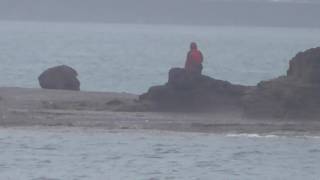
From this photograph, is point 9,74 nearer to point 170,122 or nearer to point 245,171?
point 170,122

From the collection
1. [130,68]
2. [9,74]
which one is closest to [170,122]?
[9,74]

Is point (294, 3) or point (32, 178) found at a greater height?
point (294, 3)

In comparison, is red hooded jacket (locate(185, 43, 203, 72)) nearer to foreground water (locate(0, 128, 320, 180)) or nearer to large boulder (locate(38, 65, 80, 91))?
foreground water (locate(0, 128, 320, 180))

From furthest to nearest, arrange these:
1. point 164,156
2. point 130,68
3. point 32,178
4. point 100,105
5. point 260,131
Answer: point 130,68 < point 100,105 < point 260,131 < point 164,156 < point 32,178

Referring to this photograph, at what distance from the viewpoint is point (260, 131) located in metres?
27.3

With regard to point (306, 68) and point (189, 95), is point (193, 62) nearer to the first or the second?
point (189, 95)

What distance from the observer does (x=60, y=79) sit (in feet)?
115

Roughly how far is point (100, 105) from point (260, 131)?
4107mm

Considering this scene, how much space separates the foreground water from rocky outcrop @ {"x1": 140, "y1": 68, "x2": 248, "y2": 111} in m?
2.56

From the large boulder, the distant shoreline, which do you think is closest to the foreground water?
the distant shoreline

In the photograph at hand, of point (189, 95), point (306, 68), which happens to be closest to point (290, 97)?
point (306, 68)

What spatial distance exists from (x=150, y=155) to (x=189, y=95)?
15.4ft

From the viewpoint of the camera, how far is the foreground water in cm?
2339

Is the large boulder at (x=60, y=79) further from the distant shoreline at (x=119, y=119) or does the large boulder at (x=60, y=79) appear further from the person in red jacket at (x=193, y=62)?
the person in red jacket at (x=193, y=62)
